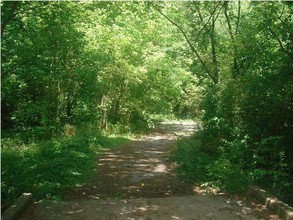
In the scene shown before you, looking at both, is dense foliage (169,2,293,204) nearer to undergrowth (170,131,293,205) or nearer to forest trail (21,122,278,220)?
undergrowth (170,131,293,205)

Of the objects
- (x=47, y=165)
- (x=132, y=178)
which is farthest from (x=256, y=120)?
(x=47, y=165)

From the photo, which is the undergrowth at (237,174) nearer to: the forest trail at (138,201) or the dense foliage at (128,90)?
the dense foliage at (128,90)

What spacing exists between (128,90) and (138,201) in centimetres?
1393

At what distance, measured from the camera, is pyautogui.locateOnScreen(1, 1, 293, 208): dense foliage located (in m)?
9.30

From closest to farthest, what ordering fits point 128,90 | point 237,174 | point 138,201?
point 138,201 → point 237,174 → point 128,90

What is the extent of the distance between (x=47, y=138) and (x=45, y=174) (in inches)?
227

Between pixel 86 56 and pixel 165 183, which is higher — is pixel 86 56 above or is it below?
above

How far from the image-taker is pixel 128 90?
68.6 ft

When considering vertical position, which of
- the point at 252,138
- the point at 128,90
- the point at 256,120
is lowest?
the point at 252,138

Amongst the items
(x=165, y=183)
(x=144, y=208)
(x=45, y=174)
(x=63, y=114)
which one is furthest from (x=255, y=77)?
(x=63, y=114)

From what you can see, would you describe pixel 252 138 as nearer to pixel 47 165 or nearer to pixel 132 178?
pixel 132 178

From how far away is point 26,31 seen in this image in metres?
10.4

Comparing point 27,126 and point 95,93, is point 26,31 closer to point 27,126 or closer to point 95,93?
point 27,126

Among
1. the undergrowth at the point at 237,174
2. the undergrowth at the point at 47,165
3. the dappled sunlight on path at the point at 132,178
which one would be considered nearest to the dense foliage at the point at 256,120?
the undergrowth at the point at 237,174
